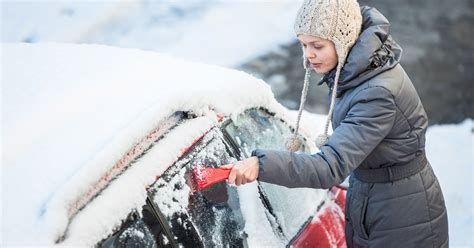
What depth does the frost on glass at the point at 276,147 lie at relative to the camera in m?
2.53

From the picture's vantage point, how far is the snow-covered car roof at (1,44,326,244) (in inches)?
65.8

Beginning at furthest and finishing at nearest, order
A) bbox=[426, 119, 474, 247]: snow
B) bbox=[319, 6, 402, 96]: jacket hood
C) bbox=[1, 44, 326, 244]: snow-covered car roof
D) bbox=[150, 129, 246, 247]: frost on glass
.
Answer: bbox=[426, 119, 474, 247]: snow, bbox=[319, 6, 402, 96]: jacket hood, bbox=[150, 129, 246, 247]: frost on glass, bbox=[1, 44, 326, 244]: snow-covered car roof

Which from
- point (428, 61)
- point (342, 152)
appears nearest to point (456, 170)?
point (342, 152)

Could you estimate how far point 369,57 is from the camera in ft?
7.52

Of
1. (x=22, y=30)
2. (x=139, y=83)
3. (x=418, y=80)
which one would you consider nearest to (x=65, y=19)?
(x=22, y=30)

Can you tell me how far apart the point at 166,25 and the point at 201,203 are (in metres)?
7.74

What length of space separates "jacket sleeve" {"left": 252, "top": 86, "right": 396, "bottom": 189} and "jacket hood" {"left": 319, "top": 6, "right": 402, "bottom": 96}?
0.08 metres

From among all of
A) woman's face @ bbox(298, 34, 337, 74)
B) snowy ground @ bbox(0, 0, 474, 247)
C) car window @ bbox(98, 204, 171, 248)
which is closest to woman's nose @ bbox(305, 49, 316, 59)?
woman's face @ bbox(298, 34, 337, 74)

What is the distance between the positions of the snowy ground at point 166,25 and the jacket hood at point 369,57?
5434mm

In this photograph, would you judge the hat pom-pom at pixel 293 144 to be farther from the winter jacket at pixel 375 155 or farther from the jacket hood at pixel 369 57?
the jacket hood at pixel 369 57

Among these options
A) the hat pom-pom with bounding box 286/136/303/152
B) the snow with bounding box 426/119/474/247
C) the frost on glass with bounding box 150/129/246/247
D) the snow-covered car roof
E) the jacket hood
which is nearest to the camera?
the snow-covered car roof

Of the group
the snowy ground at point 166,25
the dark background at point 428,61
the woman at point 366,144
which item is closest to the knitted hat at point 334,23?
the woman at point 366,144

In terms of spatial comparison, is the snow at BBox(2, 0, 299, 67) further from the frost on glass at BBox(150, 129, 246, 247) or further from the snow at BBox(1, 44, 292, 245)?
the frost on glass at BBox(150, 129, 246, 247)

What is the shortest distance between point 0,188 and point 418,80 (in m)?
6.44
